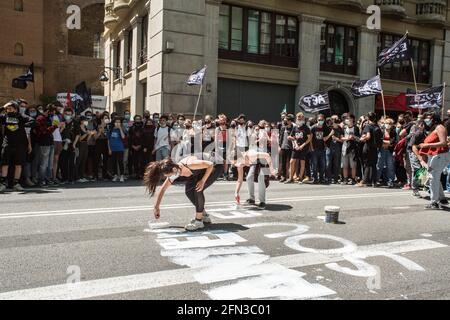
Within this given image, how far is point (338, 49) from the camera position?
933 inches

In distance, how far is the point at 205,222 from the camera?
7.57m

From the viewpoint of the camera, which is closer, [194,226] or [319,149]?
[194,226]

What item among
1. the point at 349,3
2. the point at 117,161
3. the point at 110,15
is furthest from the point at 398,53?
the point at 110,15

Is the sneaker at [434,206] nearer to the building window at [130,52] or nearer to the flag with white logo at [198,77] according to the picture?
the flag with white logo at [198,77]

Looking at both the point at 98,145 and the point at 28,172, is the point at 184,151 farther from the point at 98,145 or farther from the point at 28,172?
the point at 28,172

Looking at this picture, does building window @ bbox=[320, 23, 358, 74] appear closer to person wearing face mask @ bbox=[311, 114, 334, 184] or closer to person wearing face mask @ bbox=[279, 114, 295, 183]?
person wearing face mask @ bbox=[279, 114, 295, 183]

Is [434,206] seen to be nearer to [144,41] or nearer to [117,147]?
[117,147]

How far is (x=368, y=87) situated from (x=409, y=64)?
36.8 feet

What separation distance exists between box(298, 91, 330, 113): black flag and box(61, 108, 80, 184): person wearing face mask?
8.20 meters

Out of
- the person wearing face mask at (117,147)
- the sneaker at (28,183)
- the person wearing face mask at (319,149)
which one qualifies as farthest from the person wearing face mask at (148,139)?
the person wearing face mask at (319,149)

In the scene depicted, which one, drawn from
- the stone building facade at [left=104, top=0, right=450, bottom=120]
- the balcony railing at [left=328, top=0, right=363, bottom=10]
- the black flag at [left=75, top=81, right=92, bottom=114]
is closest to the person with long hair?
the black flag at [left=75, top=81, right=92, bottom=114]

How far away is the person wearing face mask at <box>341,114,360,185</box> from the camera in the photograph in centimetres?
1404

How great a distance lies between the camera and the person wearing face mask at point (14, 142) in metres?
11.2
